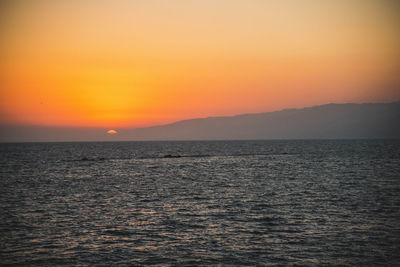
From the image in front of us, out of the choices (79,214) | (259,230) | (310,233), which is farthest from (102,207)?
(310,233)

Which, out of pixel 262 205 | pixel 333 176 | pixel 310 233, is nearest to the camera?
pixel 310 233

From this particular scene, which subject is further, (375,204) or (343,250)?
(375,204)

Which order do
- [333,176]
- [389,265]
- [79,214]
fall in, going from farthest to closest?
[333,176]
[79,214]
[389,265]

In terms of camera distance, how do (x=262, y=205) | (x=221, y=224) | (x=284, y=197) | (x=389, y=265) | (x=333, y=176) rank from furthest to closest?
(x=333, y=176) → (x=284, y=197) → (x=262, y=205) → (x=221, y=224) → (x=389, y=265)

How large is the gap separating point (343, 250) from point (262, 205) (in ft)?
45.9

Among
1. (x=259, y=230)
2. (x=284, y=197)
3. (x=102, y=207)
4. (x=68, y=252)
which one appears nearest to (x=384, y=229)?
(x=259, y=230)

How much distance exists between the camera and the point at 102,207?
121 ft

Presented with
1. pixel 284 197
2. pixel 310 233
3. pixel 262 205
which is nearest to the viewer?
pixel 310 233

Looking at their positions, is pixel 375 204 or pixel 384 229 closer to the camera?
pixel 384 229

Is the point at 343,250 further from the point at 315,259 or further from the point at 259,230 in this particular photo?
the point at 259,230

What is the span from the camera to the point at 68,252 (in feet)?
74.2

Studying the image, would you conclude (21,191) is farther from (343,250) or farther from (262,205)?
(343,250)

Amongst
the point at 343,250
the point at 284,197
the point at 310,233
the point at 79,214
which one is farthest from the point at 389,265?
the point at 79,214

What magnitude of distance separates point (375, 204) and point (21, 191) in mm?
42637
